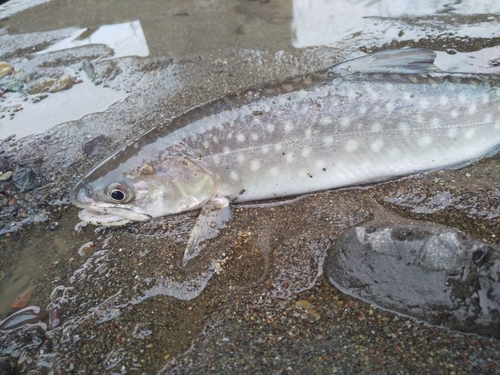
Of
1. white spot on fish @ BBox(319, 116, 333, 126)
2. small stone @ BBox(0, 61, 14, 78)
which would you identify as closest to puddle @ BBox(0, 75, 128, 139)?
small stone @ BBox(0, 61, 14, 78)

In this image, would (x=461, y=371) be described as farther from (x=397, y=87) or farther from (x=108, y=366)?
(x=397, y=87)

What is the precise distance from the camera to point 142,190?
3.58 metres

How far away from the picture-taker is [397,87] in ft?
12.0

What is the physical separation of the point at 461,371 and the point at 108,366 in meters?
2.16

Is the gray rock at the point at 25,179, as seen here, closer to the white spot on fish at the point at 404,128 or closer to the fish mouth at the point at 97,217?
the fish mouth at the point at 97,217

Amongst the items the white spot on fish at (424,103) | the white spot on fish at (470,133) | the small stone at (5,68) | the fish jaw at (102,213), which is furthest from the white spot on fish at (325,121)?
the small stone at (5,68)

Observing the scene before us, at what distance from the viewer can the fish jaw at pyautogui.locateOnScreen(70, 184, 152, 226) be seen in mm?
3562

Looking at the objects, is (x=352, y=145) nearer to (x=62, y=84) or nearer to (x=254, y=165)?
(x=254, y=165)

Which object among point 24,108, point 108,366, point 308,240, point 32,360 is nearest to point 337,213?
point 308,240

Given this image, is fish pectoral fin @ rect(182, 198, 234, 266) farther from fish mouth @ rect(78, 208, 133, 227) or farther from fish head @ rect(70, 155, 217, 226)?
fish mouth @ rect(78, 208, 133, 227)

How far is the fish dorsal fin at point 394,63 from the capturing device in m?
3.76

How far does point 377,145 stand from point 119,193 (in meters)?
2.41

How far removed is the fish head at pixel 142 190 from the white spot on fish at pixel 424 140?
194cm

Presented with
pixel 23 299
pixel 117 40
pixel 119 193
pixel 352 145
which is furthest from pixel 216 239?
pixel 117 40
